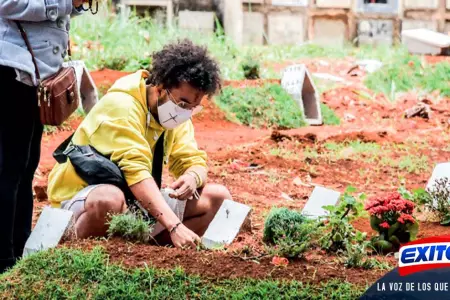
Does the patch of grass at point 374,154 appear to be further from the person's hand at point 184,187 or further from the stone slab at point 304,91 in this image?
the person's hand at point 184,187

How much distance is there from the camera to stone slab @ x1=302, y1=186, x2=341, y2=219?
555 cm

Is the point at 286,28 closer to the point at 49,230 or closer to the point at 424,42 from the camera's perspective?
the point at 424,42

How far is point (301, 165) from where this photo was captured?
27.4 ft

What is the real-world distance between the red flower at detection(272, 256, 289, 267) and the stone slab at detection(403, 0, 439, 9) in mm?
12519

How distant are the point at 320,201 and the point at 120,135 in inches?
51.4

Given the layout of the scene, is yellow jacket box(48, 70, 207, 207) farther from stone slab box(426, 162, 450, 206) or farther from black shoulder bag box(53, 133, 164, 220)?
stone slab box(426, 162, 450, 206)

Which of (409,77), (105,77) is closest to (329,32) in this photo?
(409,77)

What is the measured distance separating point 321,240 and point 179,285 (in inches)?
39.2

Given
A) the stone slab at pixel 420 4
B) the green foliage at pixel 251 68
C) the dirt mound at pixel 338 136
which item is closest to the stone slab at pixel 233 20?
the green foliage at pixel 251 68

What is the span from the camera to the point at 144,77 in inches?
206

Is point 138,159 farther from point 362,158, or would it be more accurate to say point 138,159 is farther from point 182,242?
point 362,158

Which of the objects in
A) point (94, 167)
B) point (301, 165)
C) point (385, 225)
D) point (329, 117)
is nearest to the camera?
point (94, 167)

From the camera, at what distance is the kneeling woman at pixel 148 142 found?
482 centimetres

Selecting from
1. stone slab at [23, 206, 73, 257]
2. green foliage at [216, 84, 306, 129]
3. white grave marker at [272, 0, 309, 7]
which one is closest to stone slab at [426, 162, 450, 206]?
stone slab at [23, 206, 73, 257]
